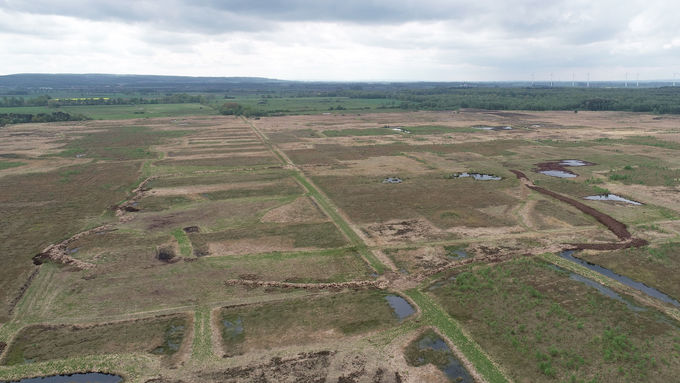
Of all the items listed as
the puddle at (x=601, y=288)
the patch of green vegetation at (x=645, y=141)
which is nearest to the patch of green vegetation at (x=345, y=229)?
the puddle at (x=601, y=288)

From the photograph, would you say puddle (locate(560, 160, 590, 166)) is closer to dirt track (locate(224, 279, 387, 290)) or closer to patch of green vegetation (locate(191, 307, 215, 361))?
dirt track (locate(224, 279, 387, 290))

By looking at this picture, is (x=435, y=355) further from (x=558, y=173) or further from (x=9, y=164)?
(x=9, y=164)

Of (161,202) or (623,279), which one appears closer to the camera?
(623,279)

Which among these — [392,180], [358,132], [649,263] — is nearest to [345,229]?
[392,180]

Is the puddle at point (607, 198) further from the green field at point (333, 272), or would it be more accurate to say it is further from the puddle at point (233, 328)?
the puddle at point (233, 328)

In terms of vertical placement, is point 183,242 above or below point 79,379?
above

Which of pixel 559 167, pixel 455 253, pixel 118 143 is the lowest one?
pixel 455 253

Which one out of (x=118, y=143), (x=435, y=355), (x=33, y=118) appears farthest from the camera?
(x=33, y=118)
